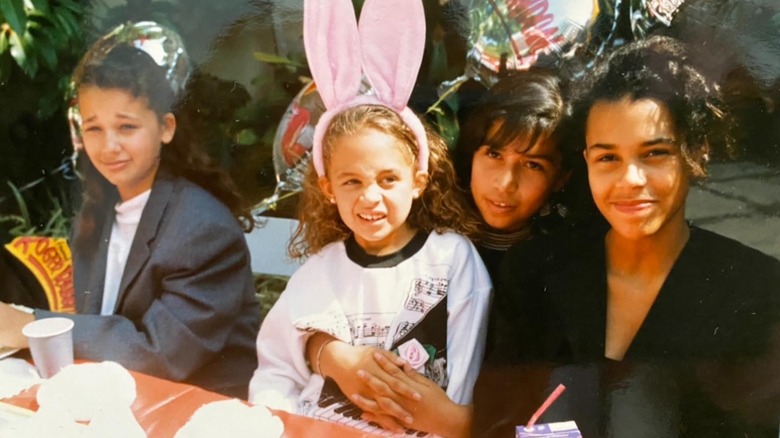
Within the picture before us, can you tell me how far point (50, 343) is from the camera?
1993 millimetres

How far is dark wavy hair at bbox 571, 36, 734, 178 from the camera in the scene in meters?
1.67

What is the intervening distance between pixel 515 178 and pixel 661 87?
41 cm

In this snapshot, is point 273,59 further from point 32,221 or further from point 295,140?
point 32,221

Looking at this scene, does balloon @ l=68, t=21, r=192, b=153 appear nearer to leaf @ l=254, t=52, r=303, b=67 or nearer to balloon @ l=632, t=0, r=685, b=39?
leaf @ l=254, t=52, r=303, b=67

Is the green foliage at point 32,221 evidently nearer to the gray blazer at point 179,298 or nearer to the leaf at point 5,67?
the gray blazer at point 179,298

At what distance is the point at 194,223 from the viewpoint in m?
1.92

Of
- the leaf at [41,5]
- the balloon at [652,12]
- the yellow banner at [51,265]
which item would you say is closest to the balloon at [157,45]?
the leaf at [41,5]

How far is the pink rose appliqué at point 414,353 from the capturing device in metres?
1.81

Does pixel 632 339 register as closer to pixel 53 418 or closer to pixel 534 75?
pixel 534 75

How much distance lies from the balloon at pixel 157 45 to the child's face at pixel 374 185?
47 centimetres

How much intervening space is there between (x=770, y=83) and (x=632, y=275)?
57 cm

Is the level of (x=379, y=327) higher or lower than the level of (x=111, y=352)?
higher

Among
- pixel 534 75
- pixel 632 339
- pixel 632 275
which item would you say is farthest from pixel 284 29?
pixel 632 339

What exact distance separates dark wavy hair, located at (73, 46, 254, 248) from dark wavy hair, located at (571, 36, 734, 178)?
0.92 m
